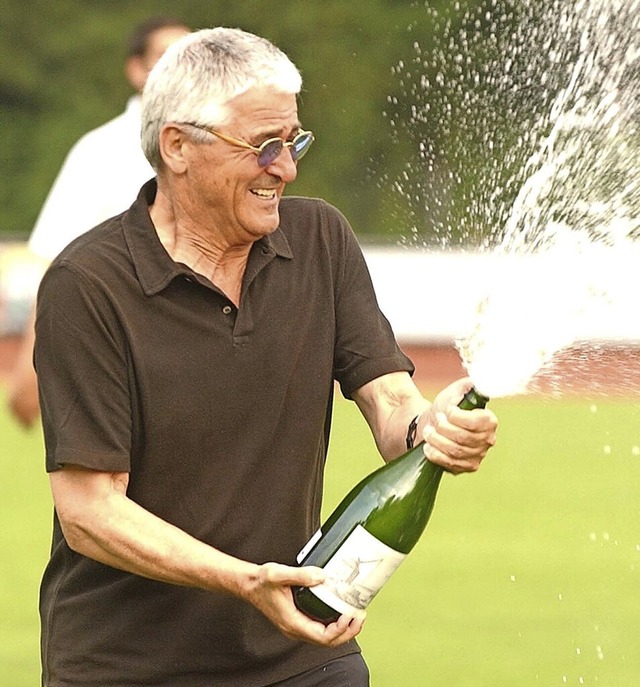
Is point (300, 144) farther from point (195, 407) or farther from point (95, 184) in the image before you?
point (95, 184)

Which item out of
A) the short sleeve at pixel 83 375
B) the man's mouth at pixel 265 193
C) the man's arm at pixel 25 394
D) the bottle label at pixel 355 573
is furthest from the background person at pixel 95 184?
the bottle label at pixel 355 573

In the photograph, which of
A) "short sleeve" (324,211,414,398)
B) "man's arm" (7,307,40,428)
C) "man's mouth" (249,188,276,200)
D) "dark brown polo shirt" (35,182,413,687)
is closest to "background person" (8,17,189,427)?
"man's arm" (7,307,40,428)

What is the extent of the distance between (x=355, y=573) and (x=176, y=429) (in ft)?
1.80

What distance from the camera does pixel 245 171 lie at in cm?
400

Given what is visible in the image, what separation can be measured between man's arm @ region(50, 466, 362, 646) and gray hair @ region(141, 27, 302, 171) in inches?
33.5

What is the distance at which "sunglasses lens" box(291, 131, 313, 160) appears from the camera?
13.3 feet

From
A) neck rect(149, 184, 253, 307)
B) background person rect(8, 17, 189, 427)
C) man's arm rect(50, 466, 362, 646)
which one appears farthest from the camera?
background person rect(8, 17, 189, 427)

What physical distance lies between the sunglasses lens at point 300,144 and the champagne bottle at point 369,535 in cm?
69

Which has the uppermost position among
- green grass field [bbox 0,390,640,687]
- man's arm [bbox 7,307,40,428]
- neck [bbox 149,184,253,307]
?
neck [bbox 149,184,253,307]

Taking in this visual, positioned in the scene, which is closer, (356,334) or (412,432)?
(412,432)

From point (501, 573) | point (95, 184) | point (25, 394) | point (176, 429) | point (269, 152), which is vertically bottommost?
point (501, 573)

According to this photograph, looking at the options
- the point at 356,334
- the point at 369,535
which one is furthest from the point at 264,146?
the point at 369,535

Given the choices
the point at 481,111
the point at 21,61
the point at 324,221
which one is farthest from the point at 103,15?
the point at 324,221

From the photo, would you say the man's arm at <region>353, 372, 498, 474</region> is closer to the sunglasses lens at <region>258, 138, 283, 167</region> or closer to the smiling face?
the smiling face
